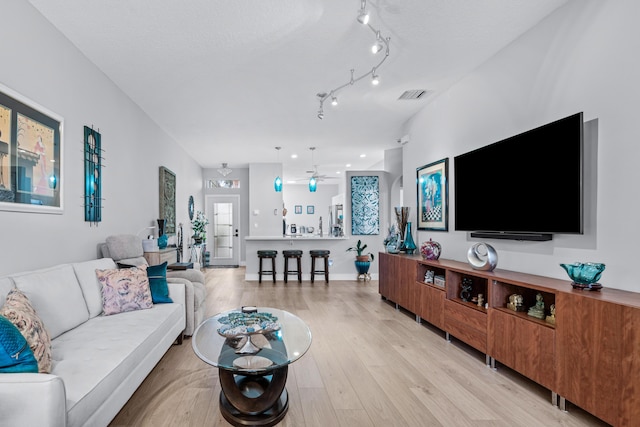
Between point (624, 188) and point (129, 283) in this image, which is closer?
point (624, 188)

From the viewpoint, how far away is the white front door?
9.91 m

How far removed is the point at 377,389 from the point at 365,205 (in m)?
5.58

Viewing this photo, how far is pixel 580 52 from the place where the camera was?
8.21 ft

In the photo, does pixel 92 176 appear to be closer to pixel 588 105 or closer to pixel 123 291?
pixel 123 291

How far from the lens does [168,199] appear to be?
5977 mm

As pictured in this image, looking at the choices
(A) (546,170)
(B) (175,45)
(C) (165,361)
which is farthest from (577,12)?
(C) (165,361)

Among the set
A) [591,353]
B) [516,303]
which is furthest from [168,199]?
[591,353]

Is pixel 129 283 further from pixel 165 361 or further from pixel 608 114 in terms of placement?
pixel 608 114

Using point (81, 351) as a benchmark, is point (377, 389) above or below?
below

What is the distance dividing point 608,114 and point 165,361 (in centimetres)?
387

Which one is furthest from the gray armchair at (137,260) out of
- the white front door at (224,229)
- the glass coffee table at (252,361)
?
the white front door at (224,229)

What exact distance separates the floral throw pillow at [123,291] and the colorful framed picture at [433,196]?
3371mm

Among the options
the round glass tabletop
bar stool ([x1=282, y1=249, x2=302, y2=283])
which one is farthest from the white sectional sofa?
bar stool ([x1=282, y1=249, x2=302, y2=283])

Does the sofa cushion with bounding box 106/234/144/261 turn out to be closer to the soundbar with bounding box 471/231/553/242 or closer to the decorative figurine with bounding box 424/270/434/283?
the decorative figurine with bounding box 424/270/434/283
